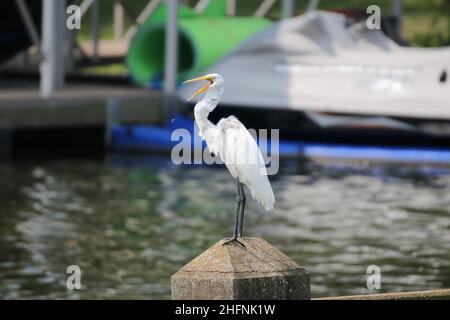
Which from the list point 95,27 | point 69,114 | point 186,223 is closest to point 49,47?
point 69,114

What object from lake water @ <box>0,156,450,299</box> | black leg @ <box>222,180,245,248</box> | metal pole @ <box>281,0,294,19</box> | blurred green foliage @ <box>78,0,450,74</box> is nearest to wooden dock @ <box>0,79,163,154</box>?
lake water @ <box>0,156,450,299</box>

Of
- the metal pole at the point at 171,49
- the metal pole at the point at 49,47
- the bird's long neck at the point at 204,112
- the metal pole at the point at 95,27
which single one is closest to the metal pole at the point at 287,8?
the metal pole at the point at 95,27

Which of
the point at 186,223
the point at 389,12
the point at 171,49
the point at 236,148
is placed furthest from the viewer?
the point at 389,12

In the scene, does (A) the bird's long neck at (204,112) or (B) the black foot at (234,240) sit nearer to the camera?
(B) the black foot at (234,240)

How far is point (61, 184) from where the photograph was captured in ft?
77.7

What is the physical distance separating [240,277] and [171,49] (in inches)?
750

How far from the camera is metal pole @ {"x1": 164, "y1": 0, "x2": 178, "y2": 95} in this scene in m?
28.6

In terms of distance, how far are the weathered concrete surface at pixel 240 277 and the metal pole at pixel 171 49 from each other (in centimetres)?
1860

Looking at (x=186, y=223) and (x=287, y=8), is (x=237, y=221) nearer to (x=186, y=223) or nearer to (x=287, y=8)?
(x=186, y=223)

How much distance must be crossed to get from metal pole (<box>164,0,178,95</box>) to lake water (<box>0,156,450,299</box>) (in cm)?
209

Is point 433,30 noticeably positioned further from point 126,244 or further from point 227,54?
point 126,244

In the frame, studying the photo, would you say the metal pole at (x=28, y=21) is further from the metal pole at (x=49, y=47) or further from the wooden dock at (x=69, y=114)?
the wooden dock at (x=69, y=114)

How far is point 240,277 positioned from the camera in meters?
9.79

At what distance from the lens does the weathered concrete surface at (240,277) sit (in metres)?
9.77
